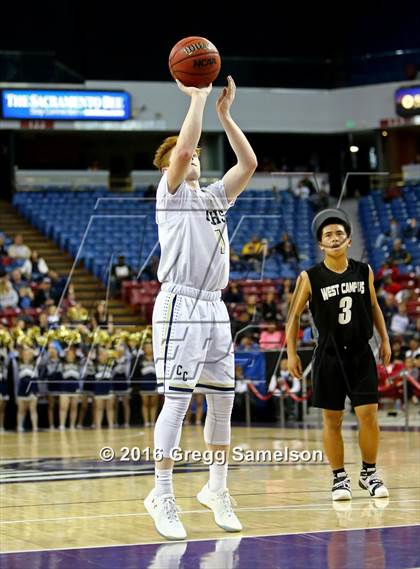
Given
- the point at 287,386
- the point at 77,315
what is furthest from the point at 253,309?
the point at 77,315

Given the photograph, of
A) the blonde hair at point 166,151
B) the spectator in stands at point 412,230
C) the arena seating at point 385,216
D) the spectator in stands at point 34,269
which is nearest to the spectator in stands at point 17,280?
the spectator in stands at point 34,269

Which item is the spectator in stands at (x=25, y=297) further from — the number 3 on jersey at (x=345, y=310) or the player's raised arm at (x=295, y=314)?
the number 3 on jersey at (x=345, y=310)

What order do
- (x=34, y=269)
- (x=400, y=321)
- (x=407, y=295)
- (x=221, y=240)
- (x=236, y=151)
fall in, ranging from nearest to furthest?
1. (x=221, y=240)
2. (x=236, y=151)
3. (x=400, y=321)
4. (x=407, y=295)
5. (x=34, y=269)

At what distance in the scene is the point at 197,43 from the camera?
6.48 meters

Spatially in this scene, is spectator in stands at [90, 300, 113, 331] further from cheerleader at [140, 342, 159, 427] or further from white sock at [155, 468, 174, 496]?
white sock at [155, 468, 174, 496]

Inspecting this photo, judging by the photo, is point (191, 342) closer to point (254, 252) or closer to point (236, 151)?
point (236, 151)

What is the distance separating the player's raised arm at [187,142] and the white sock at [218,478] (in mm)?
1614

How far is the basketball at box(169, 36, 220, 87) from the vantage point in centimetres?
641

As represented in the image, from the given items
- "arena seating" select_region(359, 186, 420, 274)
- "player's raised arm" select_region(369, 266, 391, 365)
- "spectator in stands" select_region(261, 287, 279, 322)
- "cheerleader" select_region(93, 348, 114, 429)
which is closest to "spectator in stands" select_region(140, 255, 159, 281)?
"spectator in stands" select_region(261, 287, 279, 322)

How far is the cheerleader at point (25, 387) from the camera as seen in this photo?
18.7m

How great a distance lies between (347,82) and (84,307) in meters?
14.3

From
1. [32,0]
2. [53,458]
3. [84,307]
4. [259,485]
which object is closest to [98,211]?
[84,307]

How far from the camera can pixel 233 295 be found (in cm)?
2019

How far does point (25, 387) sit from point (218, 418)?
1240 centimetres
